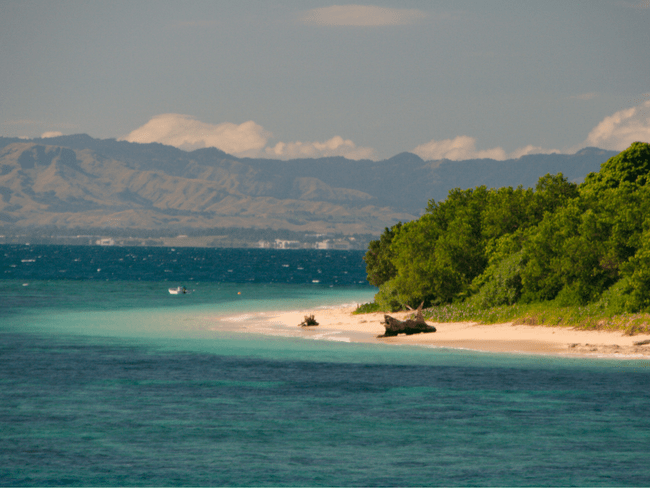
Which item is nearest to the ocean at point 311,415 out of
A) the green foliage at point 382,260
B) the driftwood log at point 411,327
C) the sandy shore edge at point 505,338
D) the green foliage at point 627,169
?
the sandy shore edge at point 505,338

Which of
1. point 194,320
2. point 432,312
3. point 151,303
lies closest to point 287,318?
point 194,320

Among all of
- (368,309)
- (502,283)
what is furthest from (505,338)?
(368,309)

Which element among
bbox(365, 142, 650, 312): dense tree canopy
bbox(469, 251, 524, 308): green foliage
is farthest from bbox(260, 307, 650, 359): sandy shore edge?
bbox(365, 142, 650, 312): dense tree canopy

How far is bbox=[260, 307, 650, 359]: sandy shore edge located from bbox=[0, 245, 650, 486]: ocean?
2215 mm

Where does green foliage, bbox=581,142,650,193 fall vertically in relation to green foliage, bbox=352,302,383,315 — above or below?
above

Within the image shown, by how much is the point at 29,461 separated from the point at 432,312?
40434 millimetres

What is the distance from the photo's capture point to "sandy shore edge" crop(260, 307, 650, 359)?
43.0 metres

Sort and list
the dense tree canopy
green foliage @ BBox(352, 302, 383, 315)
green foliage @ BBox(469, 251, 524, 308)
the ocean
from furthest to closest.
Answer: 1. green foliage @ BBox(352, 302, 383, 315)
2. green foliage @ BBox(469, 251, 524, 308)
3. the dense tree canopy
4. the ocean

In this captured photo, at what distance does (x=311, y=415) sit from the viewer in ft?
94.8

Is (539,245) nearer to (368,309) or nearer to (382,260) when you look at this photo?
(368,309)

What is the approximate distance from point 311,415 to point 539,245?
28899mm

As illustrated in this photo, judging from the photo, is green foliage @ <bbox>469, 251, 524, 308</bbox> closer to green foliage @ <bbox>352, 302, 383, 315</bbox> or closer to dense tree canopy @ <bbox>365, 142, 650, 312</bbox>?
dense tree canopy @ <bbox>365, 142, 650, 312</bbox>

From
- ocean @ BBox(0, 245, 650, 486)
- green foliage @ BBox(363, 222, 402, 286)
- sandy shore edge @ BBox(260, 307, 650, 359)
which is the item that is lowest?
ocean @ BBox(0, 245, 650, 486)

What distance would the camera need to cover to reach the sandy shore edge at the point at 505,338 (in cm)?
4297
